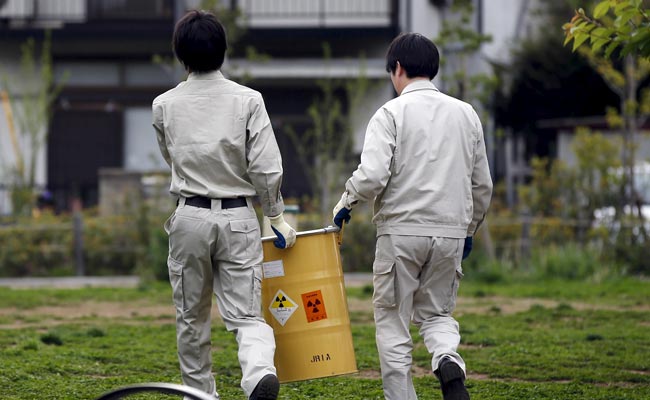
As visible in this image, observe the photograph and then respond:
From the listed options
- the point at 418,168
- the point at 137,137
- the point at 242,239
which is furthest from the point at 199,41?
the point at 137,137

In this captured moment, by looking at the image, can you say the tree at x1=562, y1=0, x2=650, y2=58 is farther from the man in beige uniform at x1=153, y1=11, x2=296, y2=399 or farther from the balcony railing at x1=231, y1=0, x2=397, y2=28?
the balcony railing at x1=231, y1=0, x2=397, y2=28

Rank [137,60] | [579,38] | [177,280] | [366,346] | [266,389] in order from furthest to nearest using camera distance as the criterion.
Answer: [137,60] < [366,346] < [579,38] < [177,280] < [266,389]

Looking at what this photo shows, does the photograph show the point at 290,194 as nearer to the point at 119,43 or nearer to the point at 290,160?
the point at 290,160

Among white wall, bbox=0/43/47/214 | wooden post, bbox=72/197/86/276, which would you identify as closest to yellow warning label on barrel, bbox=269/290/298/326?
wooden post, bbox=72/197/86/276

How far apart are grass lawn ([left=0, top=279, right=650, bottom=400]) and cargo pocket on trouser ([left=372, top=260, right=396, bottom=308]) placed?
3.58 feet

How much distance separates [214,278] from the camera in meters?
5.51

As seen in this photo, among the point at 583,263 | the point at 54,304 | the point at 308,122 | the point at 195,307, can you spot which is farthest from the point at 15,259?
the point at 195,307

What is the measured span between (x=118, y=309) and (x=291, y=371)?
19.9 feet

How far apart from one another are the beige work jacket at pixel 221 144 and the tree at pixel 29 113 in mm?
12722

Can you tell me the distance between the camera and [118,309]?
37.4 ft

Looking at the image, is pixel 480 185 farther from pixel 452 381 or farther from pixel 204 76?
pixel 204 76

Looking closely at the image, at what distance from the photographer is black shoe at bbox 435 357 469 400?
5301mm

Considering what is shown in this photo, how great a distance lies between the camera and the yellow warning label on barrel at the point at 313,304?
18.3 feet

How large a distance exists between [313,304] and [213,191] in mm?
759
